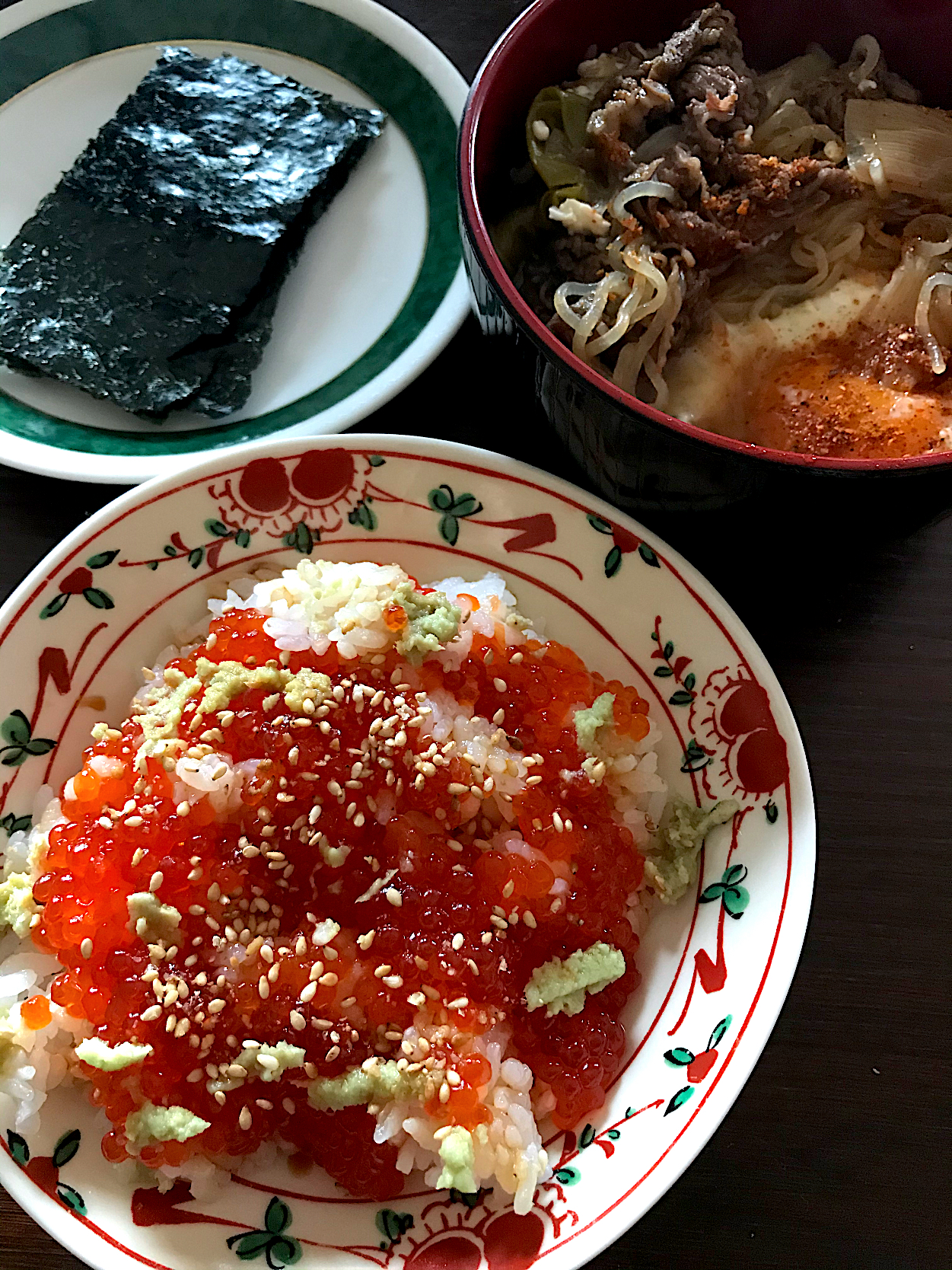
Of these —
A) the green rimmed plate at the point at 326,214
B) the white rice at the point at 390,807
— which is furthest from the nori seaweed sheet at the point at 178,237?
the white rice at the point at 390,807

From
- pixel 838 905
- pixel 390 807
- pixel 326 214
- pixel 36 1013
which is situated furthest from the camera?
pixel 326 214

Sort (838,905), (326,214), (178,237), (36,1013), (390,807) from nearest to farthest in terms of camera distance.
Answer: (36,1013)
(390,807)
(838,905)
(178,237)
(326,214)

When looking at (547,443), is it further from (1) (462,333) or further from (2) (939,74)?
(2) (939,74)

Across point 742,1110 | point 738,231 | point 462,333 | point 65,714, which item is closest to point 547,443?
point 462,333

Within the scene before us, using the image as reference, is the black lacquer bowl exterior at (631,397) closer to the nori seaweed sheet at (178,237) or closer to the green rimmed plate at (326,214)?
the green rimmed plate at (326,214)

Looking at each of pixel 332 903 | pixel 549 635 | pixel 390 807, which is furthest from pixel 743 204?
pixel 332 903

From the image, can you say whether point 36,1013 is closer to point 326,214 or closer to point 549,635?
point 549,635
